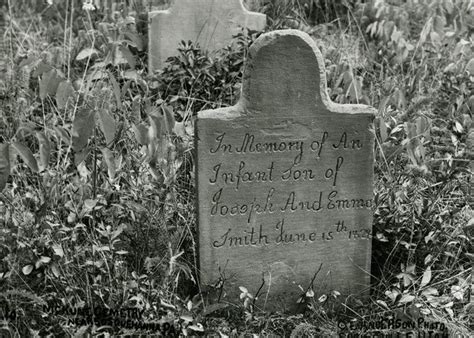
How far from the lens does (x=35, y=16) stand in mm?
5703

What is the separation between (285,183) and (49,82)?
3.45 ft

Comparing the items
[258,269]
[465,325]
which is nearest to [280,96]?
[258,269]

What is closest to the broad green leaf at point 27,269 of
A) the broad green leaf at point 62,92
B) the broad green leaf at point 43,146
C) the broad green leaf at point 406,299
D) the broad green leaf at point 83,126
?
the broad green leaf at point 43,146

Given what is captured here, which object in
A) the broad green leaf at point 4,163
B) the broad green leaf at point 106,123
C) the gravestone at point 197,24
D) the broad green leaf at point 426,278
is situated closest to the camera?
the broad green leaf at point 4,163

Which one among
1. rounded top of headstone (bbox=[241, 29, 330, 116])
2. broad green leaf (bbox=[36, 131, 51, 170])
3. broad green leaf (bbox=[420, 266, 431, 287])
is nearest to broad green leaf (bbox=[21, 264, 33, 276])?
broad green leaf (bbox=[36, 131, 51, 170])

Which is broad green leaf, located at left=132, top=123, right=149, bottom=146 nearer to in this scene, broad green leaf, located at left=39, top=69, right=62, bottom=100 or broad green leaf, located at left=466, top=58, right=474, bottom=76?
broad green leaf, located at left=39, top=69, right=62, bottom=100

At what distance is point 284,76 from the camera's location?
10.0 feet

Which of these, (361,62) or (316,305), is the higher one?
(361,62)

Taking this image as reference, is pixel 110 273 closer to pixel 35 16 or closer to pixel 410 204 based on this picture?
pixel 410 204

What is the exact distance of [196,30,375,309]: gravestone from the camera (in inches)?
121

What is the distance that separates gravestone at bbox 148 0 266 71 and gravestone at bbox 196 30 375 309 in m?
2.07

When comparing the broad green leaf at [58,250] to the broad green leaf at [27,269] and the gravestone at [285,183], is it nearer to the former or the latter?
the broad green leaf at [27,269]

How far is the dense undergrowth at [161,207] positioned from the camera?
3.08 meters

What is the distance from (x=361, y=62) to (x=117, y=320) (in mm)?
2799
